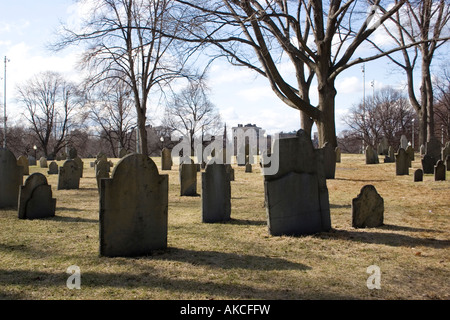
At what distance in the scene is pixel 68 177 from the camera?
14766mm

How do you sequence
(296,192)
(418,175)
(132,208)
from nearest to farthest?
(132,208) < (296,192) < (418,175)

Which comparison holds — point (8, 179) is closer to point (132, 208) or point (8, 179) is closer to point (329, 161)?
point (132, 208)

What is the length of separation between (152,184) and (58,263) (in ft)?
5.42

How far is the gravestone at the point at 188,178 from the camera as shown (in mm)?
12805

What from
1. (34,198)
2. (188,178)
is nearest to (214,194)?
(34,198)

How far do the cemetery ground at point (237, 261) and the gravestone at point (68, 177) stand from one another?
612cm

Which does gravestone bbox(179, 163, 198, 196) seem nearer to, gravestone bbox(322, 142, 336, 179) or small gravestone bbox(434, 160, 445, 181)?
gravestone bbox(322, 142, 336, 179)

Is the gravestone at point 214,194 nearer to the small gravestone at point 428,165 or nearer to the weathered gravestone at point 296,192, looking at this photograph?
the weathered gravestone at point 296,192

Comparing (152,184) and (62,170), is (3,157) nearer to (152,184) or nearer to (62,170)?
(62,170)

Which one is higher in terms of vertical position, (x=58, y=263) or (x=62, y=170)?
(x=62, y=170)

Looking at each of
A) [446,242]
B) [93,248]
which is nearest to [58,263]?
[93,248]

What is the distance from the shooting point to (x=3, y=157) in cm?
1030

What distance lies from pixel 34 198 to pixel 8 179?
242 cm

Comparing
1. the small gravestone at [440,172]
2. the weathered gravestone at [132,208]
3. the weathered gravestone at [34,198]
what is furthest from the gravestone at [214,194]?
the small gravestone at [440,172]
